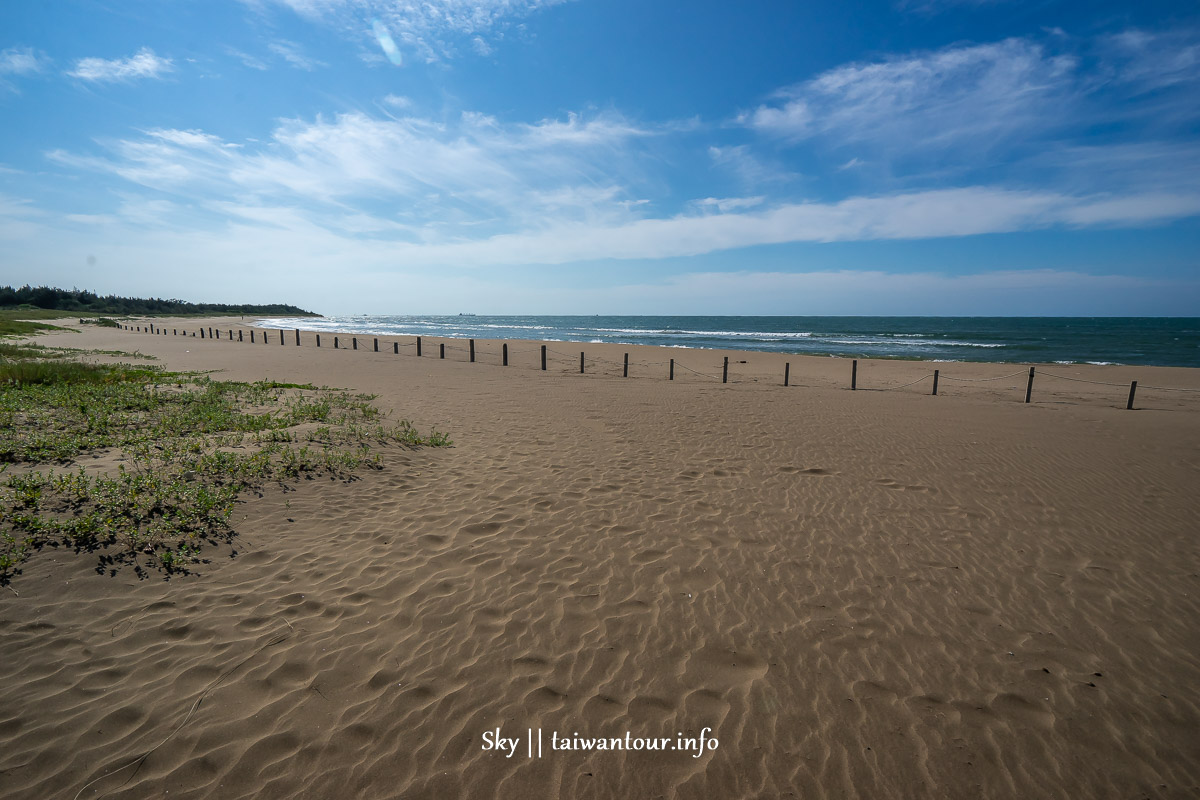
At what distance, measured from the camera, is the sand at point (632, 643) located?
2.92 m

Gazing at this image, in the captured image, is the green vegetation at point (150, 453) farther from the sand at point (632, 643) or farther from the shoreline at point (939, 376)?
the shoreline at point (939, 376)

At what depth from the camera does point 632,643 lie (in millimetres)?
3973

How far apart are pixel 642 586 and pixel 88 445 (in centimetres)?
786

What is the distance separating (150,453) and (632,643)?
698 cm

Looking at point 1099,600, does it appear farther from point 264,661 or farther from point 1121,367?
point 1121,367

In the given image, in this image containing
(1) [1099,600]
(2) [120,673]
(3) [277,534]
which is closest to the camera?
(2) [120,673]

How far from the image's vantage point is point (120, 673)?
3344 mm

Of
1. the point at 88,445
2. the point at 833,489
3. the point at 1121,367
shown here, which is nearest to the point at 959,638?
the point at 833,489

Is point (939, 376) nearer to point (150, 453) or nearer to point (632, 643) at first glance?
point (632, 643)

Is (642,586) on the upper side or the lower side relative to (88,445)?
lower

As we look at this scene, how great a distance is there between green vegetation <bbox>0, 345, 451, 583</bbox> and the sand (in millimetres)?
342

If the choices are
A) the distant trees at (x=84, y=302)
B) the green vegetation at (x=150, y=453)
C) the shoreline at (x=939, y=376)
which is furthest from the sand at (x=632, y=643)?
the distant trees at (x=84, y=302)

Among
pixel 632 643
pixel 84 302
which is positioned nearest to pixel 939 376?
pixel 632 643

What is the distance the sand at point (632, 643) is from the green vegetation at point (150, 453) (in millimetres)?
342
